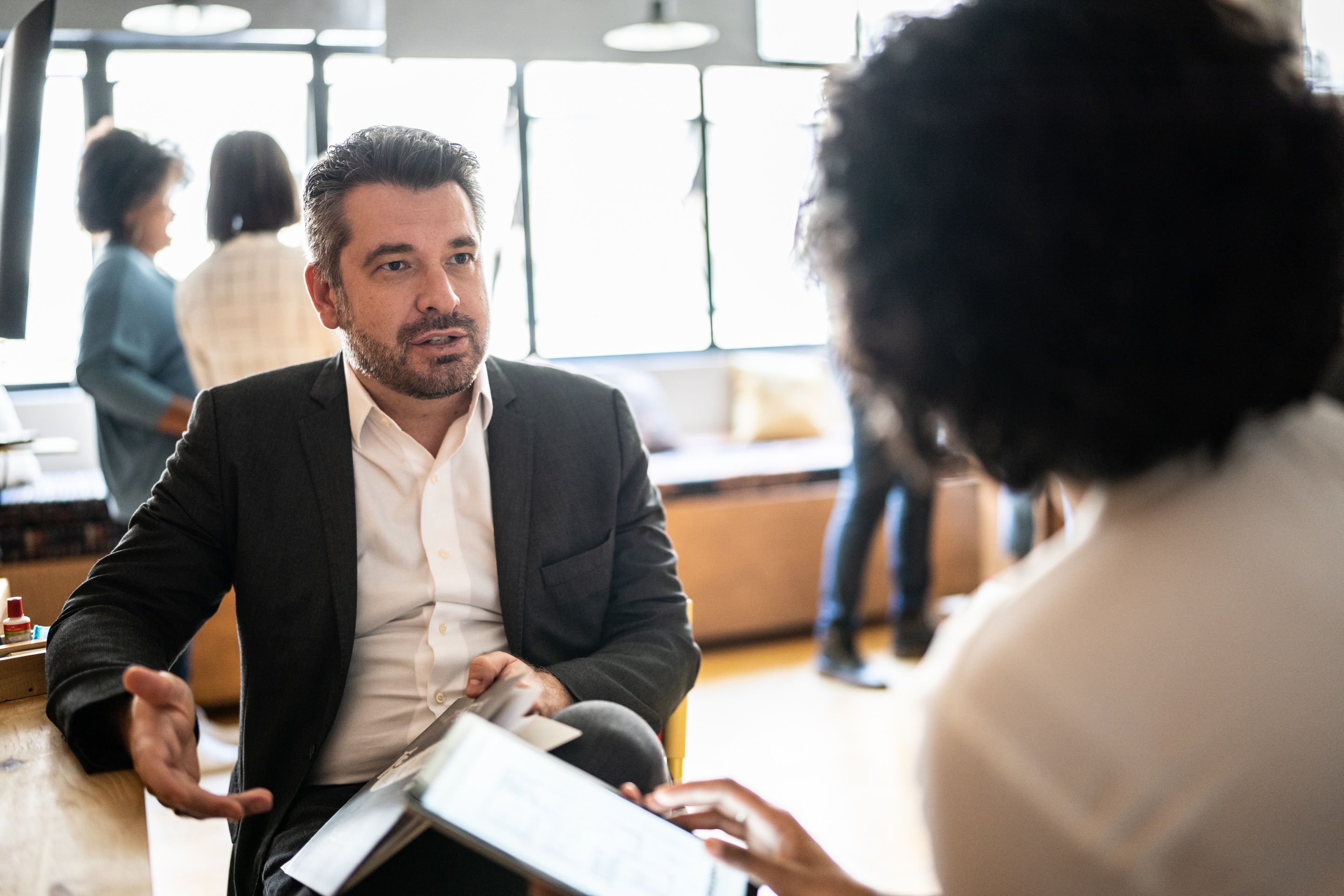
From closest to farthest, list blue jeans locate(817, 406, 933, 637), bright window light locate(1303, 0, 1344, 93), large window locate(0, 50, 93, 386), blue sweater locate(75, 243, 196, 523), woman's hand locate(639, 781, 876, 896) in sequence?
woman's hand locate(639, 781, 876, 896) < blue sweater locate(75, 243, 196, 523) < bright window light locate(1303, 0, 1344, 93) < blue jeans locate(817, 406, 933, 637) < large window locate(0, 50, 93, 386)

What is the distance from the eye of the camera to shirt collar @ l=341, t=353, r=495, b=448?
1472mm

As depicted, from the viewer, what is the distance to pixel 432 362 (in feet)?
4.87

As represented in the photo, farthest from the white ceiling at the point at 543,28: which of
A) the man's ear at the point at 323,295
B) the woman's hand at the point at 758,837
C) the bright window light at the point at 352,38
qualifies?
the woman's hand at the point at 758,837

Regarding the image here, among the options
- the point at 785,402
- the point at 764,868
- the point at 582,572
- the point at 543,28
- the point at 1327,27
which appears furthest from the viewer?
the point at 543,28

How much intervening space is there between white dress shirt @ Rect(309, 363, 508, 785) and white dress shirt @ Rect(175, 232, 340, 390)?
39.8 inches

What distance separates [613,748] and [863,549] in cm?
250

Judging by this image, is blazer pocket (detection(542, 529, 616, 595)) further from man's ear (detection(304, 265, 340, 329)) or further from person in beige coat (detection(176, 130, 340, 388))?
person in beige coat (detection(176, 130, 340, 388))

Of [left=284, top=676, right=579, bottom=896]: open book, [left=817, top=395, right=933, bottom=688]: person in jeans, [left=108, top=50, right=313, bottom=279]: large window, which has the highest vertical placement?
[left=108, top=50, right=313, bottom=279]: large window

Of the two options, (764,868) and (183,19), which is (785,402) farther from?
(764,868)

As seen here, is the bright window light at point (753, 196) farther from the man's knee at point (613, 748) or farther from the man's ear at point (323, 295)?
the man's knee at point (613, 748)

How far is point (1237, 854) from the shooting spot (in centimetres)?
56

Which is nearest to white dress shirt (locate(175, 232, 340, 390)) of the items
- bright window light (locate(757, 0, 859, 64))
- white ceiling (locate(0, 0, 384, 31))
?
white ceiling (locate(0, 0, 384, 31))

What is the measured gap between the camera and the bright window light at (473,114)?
6.05 meters

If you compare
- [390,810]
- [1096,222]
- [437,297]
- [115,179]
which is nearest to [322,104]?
[115,179]
